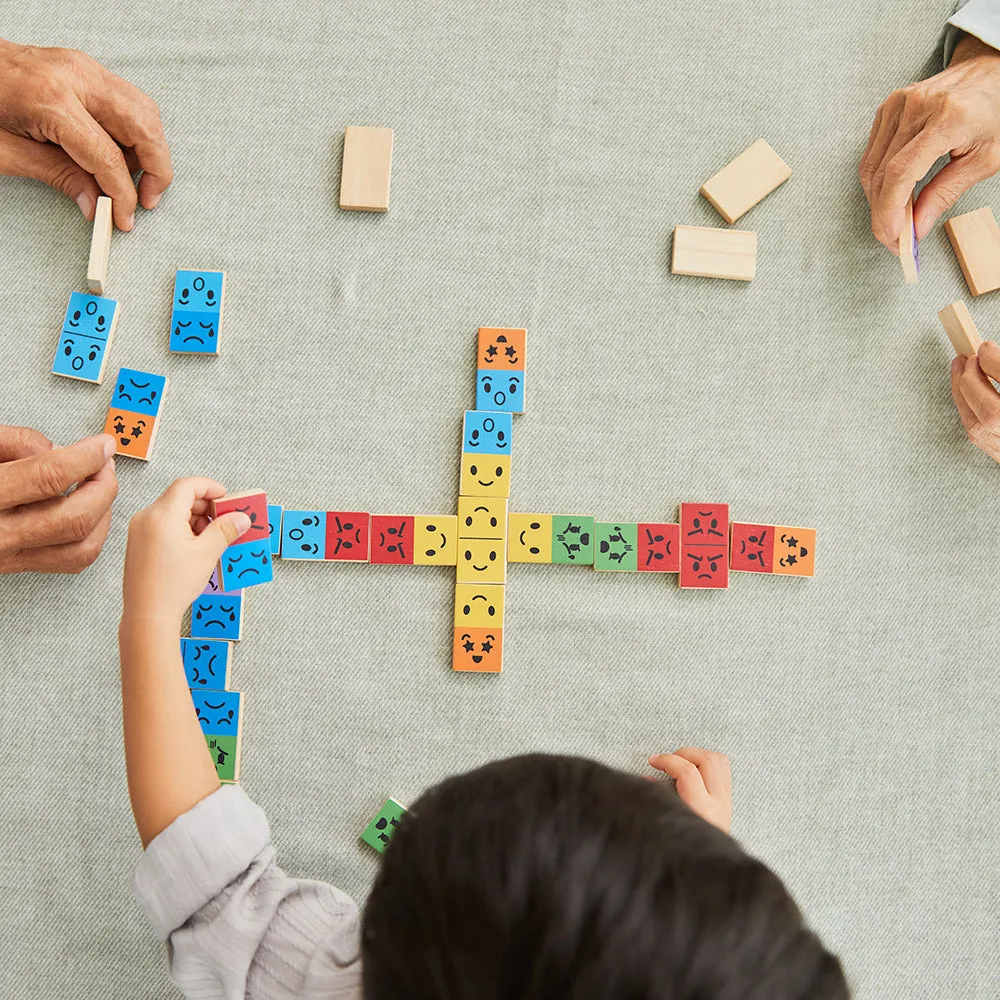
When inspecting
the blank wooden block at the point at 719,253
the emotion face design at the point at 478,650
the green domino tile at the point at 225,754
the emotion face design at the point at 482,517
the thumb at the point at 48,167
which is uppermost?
the thumb at the point at 48,167

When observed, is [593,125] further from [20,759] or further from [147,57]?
[20,759]

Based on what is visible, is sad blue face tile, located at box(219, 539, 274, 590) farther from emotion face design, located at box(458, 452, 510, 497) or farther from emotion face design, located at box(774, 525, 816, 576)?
emotion face design, located at box(774, 525, 816, 576)

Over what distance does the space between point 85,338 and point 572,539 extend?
703 mm

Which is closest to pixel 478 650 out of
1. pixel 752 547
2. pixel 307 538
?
pixel 307 538

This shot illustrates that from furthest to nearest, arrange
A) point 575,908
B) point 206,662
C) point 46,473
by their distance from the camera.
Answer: point 206,662 < point 46,473 < point 575,908

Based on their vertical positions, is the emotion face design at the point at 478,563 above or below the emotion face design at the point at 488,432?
below

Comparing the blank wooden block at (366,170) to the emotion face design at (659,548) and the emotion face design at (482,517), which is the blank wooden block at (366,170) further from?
the emotion face design at (659,548)

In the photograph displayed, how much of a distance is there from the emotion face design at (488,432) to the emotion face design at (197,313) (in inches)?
14.2

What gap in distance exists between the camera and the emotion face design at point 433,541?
1.10m

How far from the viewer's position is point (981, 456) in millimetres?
1168

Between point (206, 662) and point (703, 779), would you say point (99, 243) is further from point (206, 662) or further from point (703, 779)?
point (703, 779)

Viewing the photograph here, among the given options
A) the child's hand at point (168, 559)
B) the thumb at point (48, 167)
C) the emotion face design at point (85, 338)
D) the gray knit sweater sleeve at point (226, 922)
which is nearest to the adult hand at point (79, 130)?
the thumb at point (48, 167)

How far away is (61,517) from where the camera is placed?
39.6 inches

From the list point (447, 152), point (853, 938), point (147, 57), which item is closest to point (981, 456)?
point (853, 938)
